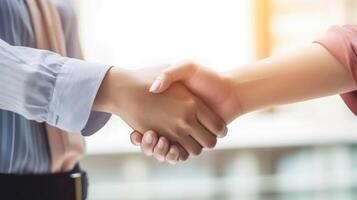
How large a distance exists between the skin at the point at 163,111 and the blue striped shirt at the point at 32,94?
34mm

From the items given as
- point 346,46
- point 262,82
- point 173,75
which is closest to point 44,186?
point 173,75

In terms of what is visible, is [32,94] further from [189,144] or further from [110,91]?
[189,144]

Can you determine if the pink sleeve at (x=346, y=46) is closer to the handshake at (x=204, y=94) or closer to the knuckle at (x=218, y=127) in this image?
the handshake at (x=204, y=94)

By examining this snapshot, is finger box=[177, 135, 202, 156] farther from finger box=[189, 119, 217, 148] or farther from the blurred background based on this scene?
the blurred background

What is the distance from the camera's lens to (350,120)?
6.64ft

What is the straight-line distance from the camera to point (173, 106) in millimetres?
922

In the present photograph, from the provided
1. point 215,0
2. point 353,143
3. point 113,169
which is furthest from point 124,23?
point 353,143

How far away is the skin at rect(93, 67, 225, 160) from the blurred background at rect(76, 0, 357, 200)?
938 millimetres

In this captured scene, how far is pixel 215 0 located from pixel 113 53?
0.39m

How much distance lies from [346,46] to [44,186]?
0.49 meters

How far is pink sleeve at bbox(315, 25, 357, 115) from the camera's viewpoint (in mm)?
850

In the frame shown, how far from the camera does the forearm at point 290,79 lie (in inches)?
36.1

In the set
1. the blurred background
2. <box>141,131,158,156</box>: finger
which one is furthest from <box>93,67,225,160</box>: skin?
the blurred background

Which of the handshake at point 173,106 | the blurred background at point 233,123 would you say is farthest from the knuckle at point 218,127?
the blurred background at point 233,123
